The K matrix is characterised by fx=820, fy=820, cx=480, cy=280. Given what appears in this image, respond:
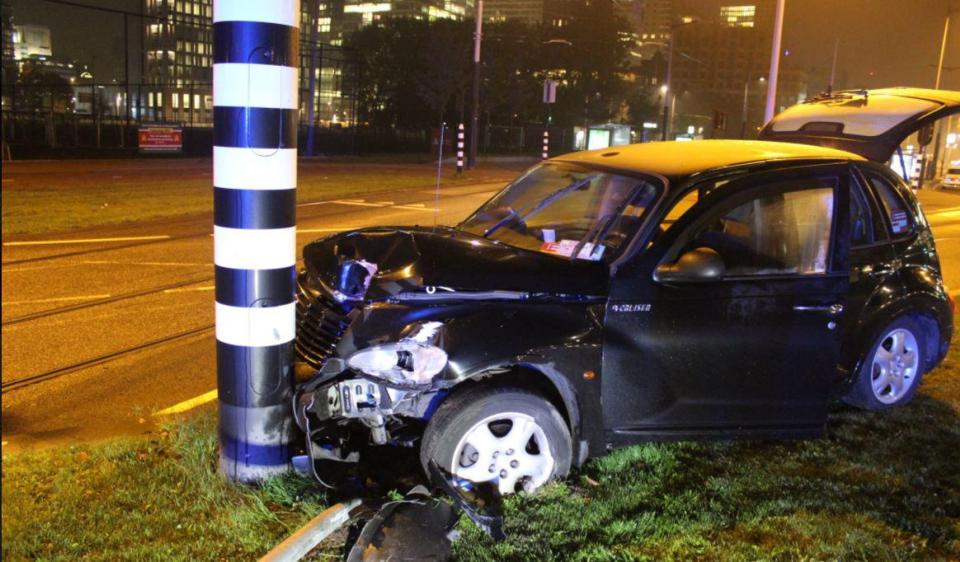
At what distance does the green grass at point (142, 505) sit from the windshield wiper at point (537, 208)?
83.6 inches

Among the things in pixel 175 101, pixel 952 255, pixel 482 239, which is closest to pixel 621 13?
pixel 175 101

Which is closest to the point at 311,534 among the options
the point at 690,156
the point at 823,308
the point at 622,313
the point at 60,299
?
the point at 622,313

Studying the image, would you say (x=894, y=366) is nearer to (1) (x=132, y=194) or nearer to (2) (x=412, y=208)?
(2) (x=412, y=208)

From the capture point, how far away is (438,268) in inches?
161

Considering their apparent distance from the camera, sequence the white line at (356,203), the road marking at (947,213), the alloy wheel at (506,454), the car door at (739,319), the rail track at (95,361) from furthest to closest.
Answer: the road marking at (947,213)
the white line at (356,203)
the rail track at (95,361)
the car door at (739,319)
the alloy wheel at (506,454)

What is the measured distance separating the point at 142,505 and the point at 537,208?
2980mm

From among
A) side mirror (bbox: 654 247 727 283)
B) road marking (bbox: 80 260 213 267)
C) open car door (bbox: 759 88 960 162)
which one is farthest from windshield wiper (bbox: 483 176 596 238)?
road marking (bbox: 80 260 213 267)

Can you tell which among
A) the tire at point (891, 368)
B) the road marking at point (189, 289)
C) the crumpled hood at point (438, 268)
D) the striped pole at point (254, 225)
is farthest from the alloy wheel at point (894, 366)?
the road marking at point (189, 289)

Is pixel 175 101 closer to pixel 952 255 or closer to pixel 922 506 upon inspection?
pixel 952 255

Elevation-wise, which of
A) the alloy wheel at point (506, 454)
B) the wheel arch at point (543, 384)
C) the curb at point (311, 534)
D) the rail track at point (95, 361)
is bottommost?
the rail track at point (95, 361)

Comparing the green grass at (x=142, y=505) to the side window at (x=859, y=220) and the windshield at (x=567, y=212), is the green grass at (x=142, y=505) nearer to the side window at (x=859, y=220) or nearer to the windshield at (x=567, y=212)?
the windshield at (x=567, y=212)

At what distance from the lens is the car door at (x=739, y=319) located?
417 cm

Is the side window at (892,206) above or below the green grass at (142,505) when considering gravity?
above

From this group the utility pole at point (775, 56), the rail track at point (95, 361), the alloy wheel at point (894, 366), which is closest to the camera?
the alloy wheel at point (894, 366)
